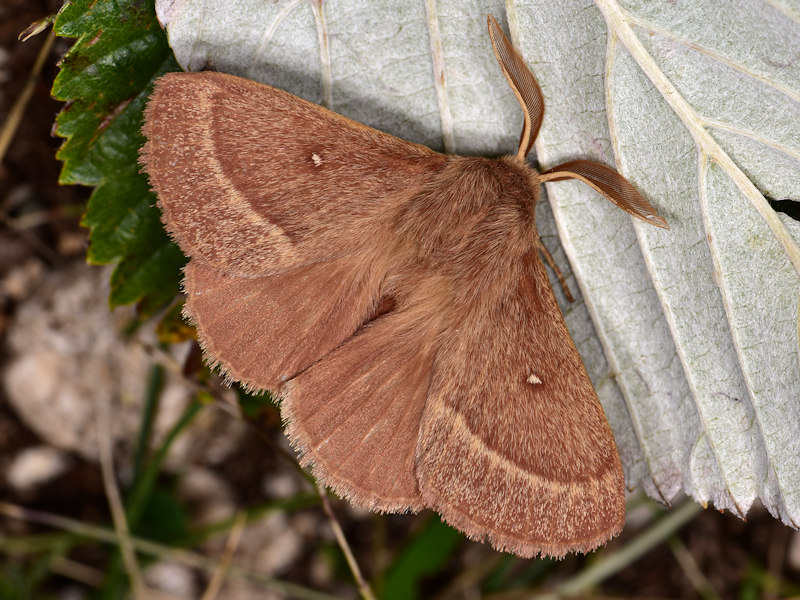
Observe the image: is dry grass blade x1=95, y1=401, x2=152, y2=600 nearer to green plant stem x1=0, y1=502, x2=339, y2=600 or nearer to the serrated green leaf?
green plant stem x1=0, y1=502, x2=339, y2=600

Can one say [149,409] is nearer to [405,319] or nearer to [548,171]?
[405,319]

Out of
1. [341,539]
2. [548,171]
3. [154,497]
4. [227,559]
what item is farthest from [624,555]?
[154,497]

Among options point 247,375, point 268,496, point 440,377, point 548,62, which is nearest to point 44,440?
point 268,496

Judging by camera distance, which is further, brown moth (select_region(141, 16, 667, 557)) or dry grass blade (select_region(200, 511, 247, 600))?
dry grass blade (select_region(200, 511, 247, 600))

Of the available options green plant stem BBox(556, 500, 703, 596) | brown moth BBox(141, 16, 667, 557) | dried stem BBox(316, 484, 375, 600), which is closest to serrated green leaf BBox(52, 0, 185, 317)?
brown moth BBox(141, 16, 667, 557)

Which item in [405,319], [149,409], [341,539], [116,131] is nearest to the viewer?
[405,319]

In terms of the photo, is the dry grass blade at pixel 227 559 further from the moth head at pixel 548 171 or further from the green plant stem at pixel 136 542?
the moth head at pixel 548 171

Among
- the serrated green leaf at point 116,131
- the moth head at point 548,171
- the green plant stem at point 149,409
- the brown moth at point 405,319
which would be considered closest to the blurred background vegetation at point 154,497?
the green plant stem at point 149,409
